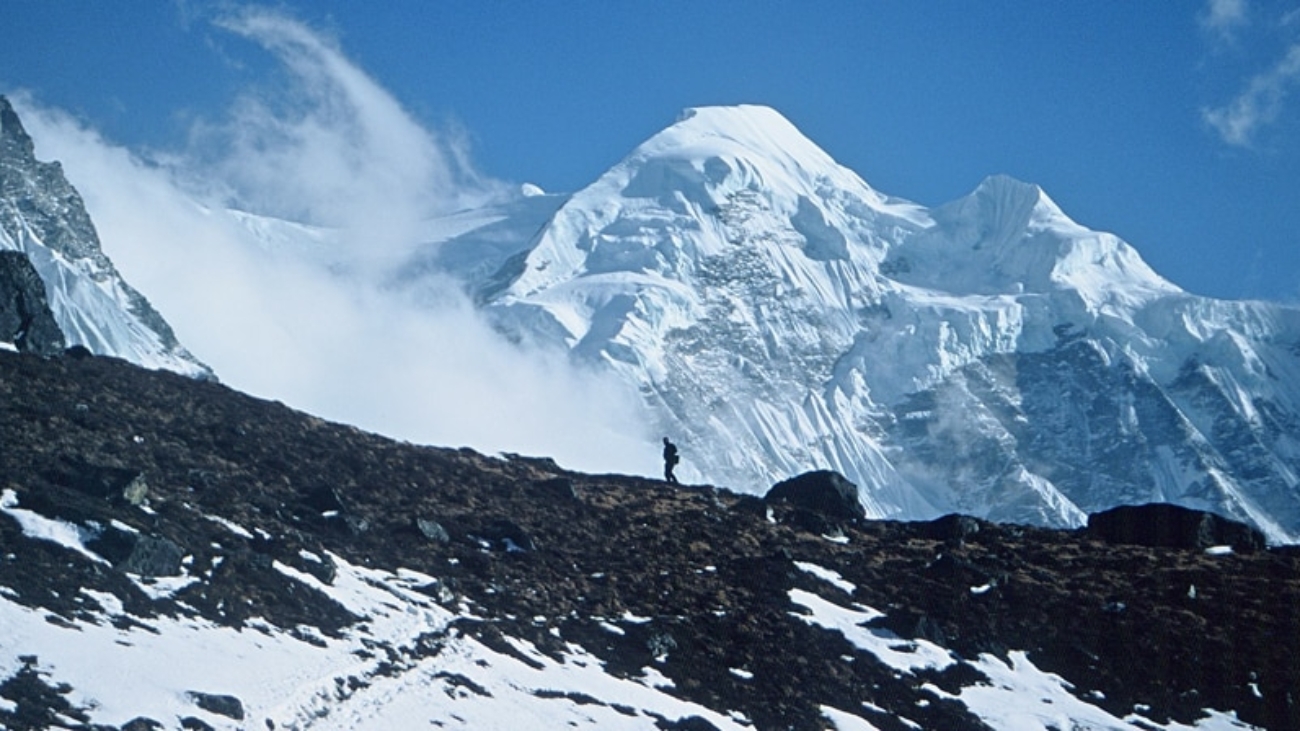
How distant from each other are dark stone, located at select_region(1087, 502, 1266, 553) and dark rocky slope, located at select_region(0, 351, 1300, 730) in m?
1.25

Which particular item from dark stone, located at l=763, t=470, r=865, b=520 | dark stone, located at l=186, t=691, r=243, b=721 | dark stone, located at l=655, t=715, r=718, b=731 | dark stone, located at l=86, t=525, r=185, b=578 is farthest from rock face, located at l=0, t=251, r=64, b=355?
dark stone, located at l=655, t=715, r=718, b=731

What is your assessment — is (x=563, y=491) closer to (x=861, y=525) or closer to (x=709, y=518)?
(x=709, y=518)

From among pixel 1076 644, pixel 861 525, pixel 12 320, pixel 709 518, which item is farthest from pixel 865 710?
pixel 12 320

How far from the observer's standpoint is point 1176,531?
5191cm

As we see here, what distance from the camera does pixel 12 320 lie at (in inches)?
1917

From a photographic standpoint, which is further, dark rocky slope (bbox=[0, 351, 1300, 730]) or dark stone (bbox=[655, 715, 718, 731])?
dark rocky slope (bbox=[0, 351, 1300, 730])

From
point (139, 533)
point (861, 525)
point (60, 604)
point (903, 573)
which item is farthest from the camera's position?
point (861, 525)

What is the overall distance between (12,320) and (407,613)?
72.0 ft

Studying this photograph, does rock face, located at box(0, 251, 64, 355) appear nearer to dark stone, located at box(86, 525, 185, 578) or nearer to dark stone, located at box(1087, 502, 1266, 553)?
dark stone, located at box(86, 525, 185, 578)

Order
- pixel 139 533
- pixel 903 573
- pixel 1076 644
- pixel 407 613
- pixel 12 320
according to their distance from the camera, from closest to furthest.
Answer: pixel 139 533
pixel 407 613
pixel 1076 644
pixel 903 573
pixel 12 320

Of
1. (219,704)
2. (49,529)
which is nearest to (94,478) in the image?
(49,529)

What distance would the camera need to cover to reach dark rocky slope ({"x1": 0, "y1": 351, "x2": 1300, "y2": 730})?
3356 centimetres

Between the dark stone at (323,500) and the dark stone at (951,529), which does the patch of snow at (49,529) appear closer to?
the dark stone at (323,500)

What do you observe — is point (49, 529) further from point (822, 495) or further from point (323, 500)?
point (822, 495)
